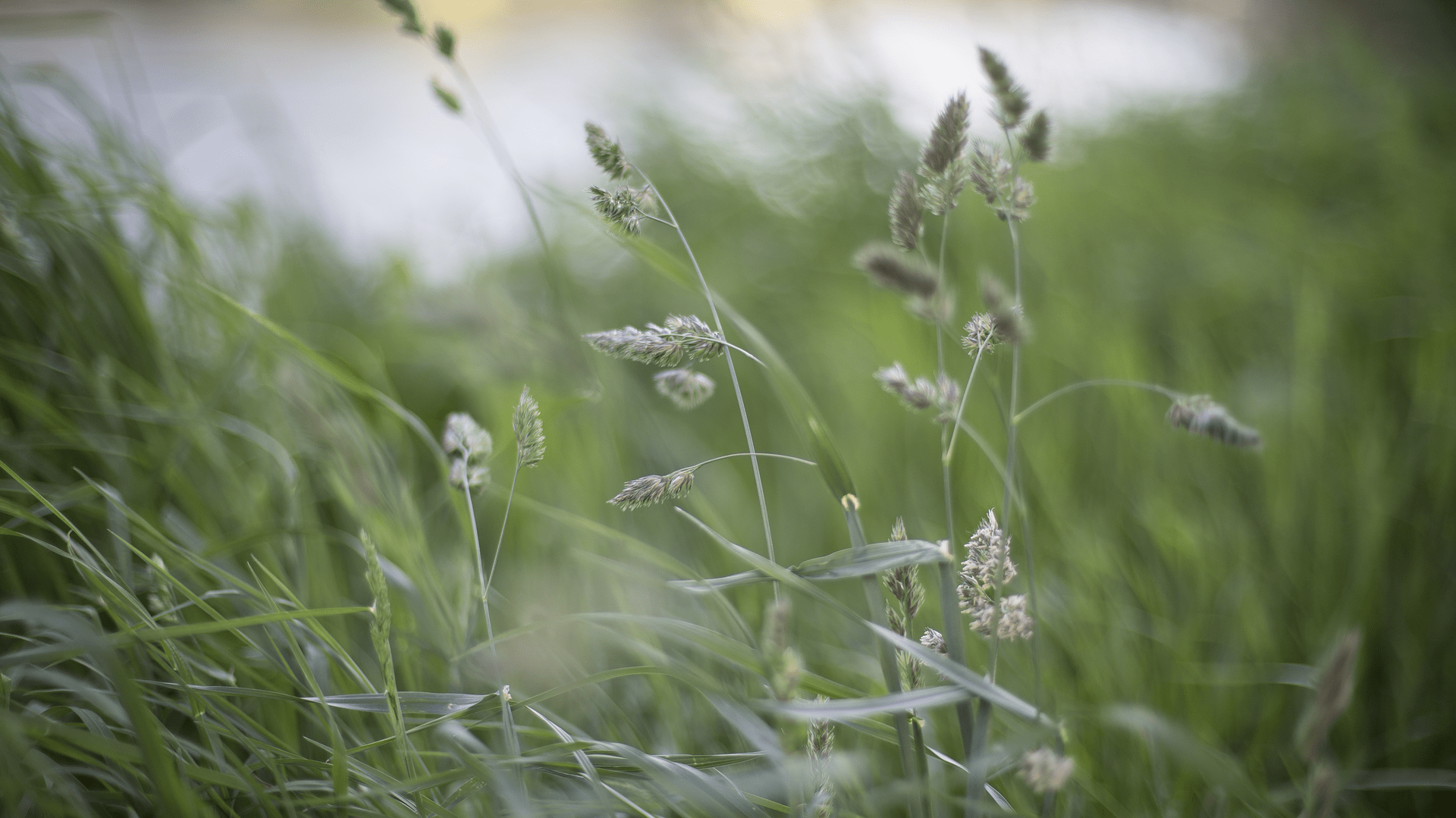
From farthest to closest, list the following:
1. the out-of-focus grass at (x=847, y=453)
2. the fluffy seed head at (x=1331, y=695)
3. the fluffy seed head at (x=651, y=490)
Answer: the out-of-focus grass at (x=847, y=453), the fluffy seed head at (x=651, y=490), the fluffy seed head at (x=1331, y=695)

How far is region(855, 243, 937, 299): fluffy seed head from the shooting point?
35 centimetres

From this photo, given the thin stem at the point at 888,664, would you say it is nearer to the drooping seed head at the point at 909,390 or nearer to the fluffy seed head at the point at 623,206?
the drooping seed head at the point at 909,390

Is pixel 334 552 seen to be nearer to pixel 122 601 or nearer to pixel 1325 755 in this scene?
pixel 122 601

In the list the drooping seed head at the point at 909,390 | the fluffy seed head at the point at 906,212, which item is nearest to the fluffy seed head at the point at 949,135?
the fluffy seed head at the point at 906,212

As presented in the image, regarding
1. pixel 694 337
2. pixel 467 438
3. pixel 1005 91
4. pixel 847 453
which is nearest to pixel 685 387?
pixel 694 337

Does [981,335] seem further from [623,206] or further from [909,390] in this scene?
[623,206]

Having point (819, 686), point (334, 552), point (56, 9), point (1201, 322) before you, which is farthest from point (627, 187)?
point (56, 9)

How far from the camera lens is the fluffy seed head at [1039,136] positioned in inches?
17.7

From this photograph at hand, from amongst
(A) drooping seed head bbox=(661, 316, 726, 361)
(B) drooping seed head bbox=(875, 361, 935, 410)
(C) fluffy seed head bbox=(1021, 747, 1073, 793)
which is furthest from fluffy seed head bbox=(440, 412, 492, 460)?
(C) fluffy seed head bbox=(1021, 747, 1073, 793)

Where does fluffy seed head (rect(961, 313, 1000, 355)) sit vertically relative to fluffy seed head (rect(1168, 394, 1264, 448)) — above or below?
above

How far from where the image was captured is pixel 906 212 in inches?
16.8

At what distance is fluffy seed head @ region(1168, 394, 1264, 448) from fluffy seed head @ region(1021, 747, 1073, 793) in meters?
0.19

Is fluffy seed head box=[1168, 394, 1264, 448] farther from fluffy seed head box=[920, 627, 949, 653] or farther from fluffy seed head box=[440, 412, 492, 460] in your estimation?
fluffy seed head box=[440, 412, 492, 460]

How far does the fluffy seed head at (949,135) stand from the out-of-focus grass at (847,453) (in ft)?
1.05
